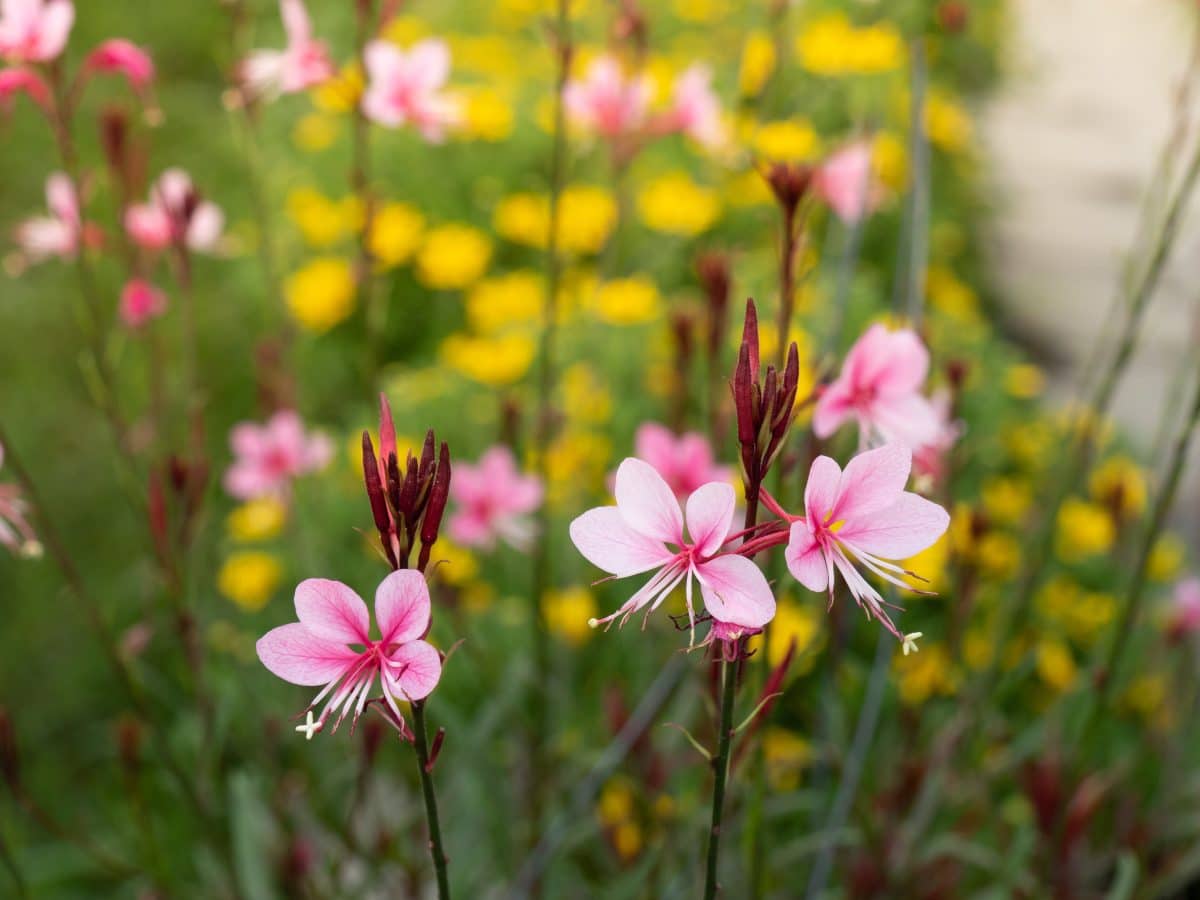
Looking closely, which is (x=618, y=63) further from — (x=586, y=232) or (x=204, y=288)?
(x=204, y=288)

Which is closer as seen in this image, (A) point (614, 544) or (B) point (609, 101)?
(A) point (614, 544)

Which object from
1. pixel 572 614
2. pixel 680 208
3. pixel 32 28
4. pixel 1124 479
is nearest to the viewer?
pixel 32 28

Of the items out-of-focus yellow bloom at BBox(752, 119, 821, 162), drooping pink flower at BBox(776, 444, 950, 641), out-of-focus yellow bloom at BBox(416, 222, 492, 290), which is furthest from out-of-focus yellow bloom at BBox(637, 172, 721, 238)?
drooping pink flower at BBox(776, 444, 950, 641)

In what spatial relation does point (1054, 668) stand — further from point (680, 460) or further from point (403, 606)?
point (403, 606)

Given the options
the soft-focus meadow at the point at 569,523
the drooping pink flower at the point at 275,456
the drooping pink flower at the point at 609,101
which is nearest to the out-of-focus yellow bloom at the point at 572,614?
the soft-focus meadow at the point at 569,523

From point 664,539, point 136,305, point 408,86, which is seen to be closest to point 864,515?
point 664,539

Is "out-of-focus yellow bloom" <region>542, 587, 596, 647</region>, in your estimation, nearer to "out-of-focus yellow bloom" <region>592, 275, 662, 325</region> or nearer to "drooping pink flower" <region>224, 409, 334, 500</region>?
"drooping pink flower" <region>224, 409, 334, 500</region>

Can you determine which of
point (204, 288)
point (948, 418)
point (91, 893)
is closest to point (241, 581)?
point (91, 893)
